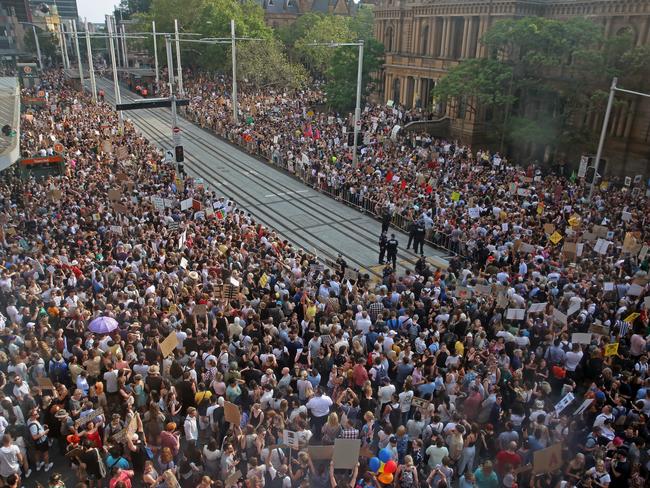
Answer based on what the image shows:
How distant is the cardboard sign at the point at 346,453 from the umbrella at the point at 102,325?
225 inches

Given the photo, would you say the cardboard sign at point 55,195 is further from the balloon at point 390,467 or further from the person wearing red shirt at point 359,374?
the balloon at point 390,467

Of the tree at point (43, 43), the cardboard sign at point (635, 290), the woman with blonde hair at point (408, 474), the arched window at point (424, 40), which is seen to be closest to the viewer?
the woman with blonde hair at point (408, 474)

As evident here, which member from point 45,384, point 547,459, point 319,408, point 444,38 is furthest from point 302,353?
point 444,38

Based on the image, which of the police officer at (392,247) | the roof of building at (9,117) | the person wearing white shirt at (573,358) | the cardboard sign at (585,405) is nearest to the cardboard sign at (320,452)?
the cardboard sign at (585,405)

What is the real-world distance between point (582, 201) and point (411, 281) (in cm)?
1216

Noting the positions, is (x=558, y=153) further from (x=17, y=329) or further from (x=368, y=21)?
(x=368, y=21)

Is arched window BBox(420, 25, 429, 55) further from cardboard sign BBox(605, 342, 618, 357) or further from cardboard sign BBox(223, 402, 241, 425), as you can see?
cardboard sign BBox(223, 402, 241, 425)

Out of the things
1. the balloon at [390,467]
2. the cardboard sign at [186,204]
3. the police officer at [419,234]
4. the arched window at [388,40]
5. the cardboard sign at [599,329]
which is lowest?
the police officer at [419,234]

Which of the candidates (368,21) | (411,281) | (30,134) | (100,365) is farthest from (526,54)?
(368,21)

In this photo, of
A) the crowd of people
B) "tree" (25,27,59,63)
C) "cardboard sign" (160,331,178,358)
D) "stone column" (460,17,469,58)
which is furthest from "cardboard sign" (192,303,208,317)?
"tree" (25,27,59,63)

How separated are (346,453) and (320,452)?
468 millimetres

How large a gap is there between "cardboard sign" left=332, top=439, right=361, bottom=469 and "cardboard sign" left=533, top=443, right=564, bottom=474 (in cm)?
275

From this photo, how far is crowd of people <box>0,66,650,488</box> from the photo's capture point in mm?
8703

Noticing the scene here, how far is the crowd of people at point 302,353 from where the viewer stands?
8.70 meters
